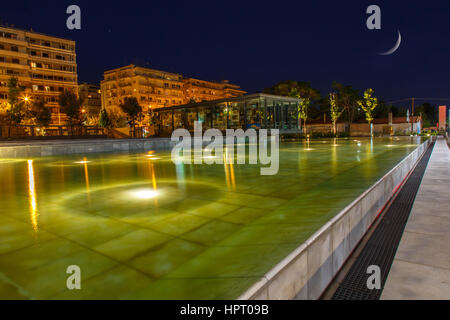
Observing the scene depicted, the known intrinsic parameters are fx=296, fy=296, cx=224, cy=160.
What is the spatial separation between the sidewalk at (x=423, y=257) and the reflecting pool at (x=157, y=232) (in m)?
0.94

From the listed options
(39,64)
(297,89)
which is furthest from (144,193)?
(39,64)

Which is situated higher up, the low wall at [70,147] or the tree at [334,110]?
the tree at [334,110]

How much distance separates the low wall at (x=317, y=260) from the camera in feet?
7.41

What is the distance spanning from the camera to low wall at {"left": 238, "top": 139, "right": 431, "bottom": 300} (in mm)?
2260

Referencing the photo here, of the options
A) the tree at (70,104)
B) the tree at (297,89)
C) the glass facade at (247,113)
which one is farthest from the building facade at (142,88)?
the glass facade at (247,113)

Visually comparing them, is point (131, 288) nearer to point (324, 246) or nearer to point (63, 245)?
point (63, 245)

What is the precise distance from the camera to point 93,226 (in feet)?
13.7

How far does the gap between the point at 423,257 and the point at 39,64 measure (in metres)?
76.8

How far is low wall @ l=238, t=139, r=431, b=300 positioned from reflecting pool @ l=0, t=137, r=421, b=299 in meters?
0.23

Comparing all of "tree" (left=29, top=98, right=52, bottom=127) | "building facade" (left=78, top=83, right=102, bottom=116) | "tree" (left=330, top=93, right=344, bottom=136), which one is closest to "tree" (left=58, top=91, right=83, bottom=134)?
"tree" (left=29, top=98, right=52, bottom=127)

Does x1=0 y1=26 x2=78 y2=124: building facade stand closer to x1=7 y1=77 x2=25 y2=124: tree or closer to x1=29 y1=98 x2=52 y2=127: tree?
x1=7 y1=77 x2=25 y2=124: tree

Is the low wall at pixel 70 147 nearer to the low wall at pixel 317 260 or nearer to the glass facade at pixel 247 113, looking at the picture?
the glass facade at pixel 247 113
